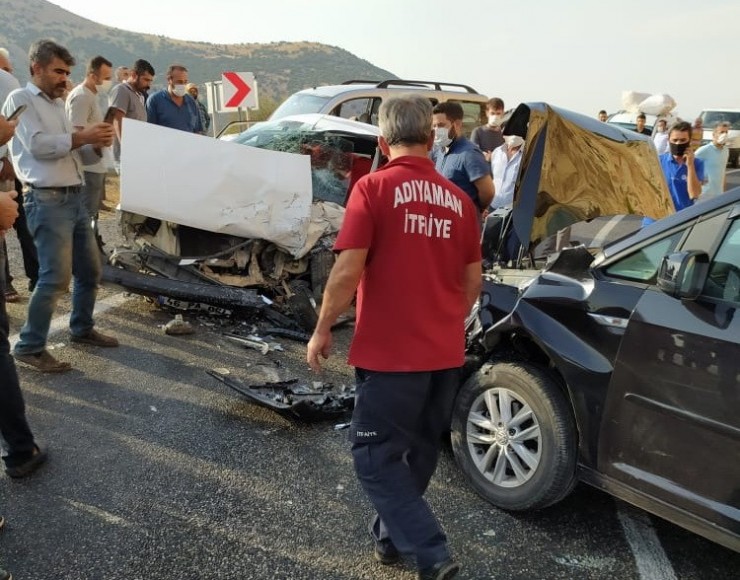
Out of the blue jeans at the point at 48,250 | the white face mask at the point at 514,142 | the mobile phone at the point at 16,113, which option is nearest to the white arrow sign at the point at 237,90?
the white face mask at the point at 514,142

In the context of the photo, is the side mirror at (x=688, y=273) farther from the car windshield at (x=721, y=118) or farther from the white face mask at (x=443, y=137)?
the car windshield at (x=721, y=118)

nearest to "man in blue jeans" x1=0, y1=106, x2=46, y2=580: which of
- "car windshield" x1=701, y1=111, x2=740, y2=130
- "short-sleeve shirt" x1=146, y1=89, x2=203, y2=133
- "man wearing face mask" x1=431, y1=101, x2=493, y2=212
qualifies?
"man wearing face mask" x1=431, y1=101, x2=493, y2=212

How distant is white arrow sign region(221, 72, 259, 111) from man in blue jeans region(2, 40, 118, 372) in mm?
7187

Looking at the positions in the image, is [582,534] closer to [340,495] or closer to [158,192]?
[340,495]

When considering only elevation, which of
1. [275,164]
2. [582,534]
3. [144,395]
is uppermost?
[275,164]

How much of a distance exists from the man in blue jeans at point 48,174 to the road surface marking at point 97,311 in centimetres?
52

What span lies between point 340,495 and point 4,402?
5.25 feet

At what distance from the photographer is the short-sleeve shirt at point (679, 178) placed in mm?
5809

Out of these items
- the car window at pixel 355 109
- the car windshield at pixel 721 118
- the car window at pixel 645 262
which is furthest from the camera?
the car windshield at pixel 721 118

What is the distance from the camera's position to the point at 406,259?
2.08m

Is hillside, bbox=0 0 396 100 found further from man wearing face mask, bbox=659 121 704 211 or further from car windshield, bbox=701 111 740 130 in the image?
man wearing face mask, bbox=659 121 704 211

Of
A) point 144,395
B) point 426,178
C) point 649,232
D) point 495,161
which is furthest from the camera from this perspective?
point 495,161

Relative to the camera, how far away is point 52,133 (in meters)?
3.88

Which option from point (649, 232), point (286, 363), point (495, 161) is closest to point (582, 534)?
point (649, 232)
